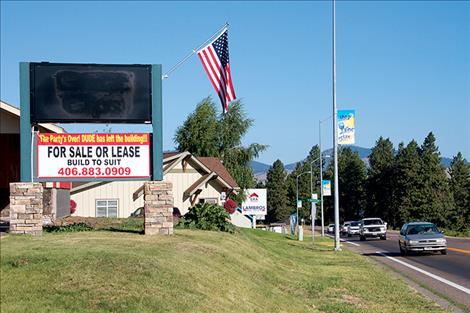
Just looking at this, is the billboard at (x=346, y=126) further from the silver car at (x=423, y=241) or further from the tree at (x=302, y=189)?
the tree at (x=302, y=189)

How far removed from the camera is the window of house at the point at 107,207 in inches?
1740

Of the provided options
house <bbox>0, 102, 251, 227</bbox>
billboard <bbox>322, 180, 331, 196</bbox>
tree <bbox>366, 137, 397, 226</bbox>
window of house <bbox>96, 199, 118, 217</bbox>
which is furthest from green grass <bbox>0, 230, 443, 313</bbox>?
tree <bbox>366, 137, 397, 226</bbox>

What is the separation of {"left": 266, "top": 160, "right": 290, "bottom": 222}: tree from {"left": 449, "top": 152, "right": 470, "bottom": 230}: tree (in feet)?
98.2

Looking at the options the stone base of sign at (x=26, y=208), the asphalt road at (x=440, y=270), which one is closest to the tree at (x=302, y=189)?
the asphalt road at (x=440, y=270)

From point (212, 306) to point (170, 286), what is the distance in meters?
0.76

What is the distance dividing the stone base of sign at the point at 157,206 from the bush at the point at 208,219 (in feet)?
14.9

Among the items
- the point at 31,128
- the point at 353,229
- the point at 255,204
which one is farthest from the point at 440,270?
the point at 353,229

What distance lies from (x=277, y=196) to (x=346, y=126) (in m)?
96.4

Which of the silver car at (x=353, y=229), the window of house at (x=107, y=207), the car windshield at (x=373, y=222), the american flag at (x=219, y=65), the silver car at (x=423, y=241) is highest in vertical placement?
the american flag at (x=219, y=65)

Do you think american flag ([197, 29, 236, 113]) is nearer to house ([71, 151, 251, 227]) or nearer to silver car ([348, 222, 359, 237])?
house ([71, 151, 251, 227])

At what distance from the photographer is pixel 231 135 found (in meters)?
70.5

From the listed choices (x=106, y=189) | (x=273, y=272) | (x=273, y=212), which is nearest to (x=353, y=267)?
(x=273, y=272)

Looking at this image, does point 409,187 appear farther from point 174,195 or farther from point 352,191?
point 174,195

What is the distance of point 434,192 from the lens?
105m
